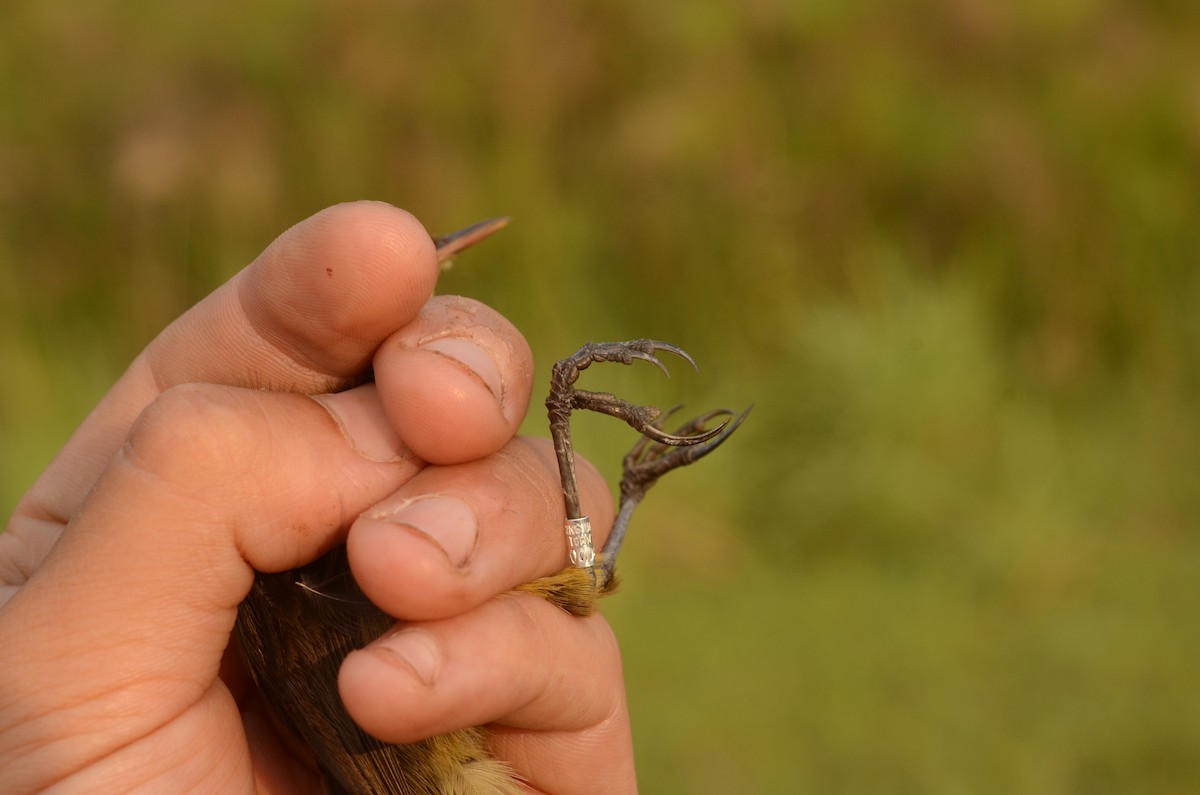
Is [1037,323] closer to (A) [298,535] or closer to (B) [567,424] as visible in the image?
(B) [567,424]

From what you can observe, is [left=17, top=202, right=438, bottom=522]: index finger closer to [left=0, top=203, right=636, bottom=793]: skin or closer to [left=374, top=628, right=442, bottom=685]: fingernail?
[left=0, top=203, right=636, bottom=793]: skin

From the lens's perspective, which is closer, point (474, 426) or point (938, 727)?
point (474, 426)

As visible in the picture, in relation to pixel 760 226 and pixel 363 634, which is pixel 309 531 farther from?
pixel 760 226

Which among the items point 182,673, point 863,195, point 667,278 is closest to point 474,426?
point 182,673

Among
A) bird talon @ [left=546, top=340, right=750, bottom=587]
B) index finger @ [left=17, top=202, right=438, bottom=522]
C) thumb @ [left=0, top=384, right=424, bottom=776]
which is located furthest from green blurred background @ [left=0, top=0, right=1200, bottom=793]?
thumb @ [left=0, top=384, right=424, bottom=776]

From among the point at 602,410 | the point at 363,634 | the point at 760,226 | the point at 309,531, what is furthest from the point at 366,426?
the point at 760,226

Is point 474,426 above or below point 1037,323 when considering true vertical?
above
